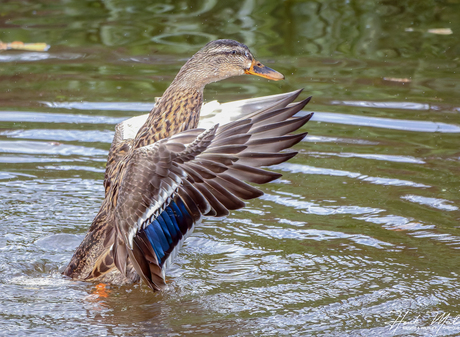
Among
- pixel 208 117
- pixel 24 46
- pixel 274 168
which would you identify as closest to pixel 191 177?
pixel 208 117

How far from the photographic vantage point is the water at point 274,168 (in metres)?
5.01

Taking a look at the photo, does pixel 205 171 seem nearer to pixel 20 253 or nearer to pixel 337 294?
pixel 337 294

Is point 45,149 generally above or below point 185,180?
below

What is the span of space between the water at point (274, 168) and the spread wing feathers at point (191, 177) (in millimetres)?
586

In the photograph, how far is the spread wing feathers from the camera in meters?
4.91

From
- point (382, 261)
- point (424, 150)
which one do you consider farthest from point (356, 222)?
point (424, 150)

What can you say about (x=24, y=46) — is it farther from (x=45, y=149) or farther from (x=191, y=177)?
(x=191, y=177)

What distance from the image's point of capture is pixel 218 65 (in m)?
5.94

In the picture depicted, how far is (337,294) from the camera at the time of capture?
16.9 ft
